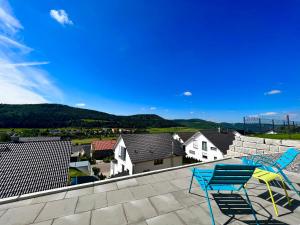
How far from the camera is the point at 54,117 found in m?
111

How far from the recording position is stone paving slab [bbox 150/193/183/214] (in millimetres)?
2914

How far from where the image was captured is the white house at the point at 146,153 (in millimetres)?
22062

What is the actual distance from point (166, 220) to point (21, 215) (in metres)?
2.29

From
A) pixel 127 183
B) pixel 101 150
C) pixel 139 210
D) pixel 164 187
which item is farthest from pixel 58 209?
pixel 101 150

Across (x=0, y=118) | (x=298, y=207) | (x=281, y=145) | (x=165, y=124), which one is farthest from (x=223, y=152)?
(x=0, y=118)

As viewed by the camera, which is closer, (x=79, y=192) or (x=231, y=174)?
(x=231, y=174)

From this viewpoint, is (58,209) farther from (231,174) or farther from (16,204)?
(231,174)

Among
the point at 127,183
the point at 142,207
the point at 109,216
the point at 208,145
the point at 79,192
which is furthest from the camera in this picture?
the point at 208,145

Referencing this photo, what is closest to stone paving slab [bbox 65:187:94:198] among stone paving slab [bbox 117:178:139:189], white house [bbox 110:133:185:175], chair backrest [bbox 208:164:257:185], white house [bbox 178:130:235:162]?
stone paving slab [bbox 117:178:139:189]

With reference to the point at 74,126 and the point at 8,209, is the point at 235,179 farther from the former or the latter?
the point at 74,126

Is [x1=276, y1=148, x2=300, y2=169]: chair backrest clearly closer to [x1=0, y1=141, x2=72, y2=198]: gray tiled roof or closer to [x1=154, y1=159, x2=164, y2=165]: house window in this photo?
[x1=0, y1=141, x2=72, y2=198]: gray tiled roof

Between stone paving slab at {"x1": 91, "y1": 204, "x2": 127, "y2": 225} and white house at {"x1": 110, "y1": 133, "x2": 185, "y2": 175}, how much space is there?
62.5 ft

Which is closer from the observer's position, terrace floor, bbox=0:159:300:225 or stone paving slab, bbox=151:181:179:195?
terrace floor, bbox=0:159:300:225

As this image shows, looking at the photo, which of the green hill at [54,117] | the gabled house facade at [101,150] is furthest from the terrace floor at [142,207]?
the green hill at [54,117]
